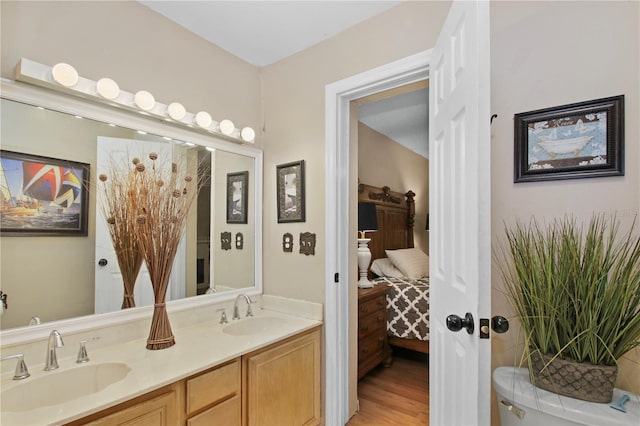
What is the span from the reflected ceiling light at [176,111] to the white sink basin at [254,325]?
126cm

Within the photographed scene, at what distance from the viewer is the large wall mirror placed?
1.28 metres

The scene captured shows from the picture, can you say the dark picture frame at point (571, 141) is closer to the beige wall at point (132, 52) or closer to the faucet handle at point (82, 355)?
the beige wall at point (132, 52)

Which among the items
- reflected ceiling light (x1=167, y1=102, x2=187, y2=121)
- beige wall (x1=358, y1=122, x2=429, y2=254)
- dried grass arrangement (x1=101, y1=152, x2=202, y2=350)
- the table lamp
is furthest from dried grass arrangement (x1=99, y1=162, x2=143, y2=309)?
beige wall (x1=358, y1=122, x2=429, y2=254)

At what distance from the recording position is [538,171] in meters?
1.27

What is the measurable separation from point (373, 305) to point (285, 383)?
4.00 ft

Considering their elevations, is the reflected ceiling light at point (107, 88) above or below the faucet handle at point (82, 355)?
above

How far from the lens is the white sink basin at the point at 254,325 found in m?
1.96

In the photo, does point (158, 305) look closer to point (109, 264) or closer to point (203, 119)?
point (109, 264)

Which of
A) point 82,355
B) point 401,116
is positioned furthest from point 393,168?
point 82,355

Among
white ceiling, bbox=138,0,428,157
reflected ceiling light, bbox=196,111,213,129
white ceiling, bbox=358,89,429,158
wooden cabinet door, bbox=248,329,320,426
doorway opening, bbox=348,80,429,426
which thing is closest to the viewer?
wooden cabinet door, bbox=248,329,320,426

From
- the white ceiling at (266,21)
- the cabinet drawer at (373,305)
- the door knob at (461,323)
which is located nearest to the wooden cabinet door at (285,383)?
the cabinet drawer at (373,305)

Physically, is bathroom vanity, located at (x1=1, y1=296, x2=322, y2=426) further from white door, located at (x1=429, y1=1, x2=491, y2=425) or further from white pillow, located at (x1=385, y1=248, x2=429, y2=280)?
white pillow, located at (x1=385, y1=248, x2=429, y2=280)

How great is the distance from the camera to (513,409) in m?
1.07

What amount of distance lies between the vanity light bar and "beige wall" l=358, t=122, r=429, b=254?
6.45ft
